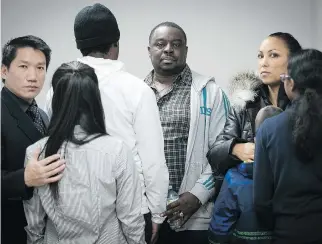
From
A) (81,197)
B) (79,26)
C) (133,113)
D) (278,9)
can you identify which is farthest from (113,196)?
(278,9)

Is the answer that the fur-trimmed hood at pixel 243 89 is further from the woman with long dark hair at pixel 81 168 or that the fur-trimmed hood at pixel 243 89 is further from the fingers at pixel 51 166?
the fingers at pixel 51 166

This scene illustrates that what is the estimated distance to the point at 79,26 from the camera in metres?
1.60

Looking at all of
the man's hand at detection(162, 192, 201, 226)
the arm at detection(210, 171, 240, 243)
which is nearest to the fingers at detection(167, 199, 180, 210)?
the man's hand at detection(162, 192, 201, 226)

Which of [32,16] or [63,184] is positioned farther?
[32,16]

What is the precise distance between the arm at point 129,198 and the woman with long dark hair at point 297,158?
47 centimetres

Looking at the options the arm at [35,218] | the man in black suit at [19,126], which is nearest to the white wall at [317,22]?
the man in black suit at [19,126]

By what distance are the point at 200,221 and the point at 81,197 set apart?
0.82 m

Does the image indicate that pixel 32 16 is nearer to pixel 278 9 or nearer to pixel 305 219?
pixel 278 9

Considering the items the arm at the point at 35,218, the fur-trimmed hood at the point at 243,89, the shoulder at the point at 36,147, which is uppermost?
the fur-trimmed hood at the point at 243,89

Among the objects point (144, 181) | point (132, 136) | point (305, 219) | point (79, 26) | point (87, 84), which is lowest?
point (305, 219)

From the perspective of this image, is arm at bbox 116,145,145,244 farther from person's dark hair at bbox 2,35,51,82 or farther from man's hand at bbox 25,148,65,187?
person's dark hair at bbox 2,35,51,82

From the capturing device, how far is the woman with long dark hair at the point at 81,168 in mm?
1354

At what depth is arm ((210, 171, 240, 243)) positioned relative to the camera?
1646 millimetres

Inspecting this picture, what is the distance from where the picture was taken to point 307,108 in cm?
144
